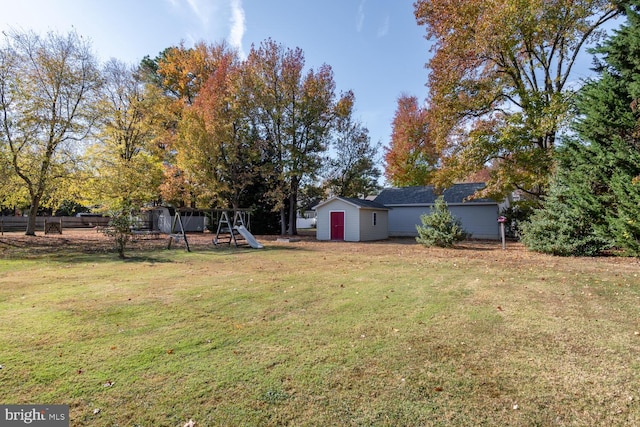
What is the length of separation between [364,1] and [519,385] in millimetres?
14245

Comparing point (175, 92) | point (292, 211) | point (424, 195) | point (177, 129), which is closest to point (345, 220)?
point (292, 211)

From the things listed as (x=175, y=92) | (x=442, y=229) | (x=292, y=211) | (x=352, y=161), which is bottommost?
(x=442, y=229)

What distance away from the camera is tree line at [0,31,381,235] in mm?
15562

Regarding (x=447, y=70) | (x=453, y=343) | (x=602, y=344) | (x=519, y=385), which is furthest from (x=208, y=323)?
(x=447, y=70)

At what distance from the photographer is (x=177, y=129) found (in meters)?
23.5

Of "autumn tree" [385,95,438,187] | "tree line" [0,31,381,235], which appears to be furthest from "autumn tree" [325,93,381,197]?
"autumn tree" [385,95,438,187]

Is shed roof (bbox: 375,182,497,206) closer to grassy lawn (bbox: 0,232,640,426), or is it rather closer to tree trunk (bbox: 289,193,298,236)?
tree trunk (bbox: 289,193,298,236)

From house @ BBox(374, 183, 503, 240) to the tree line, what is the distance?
439cm

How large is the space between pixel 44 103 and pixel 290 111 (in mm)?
13483

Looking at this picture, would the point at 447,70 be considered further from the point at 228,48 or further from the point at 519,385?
the point at 228,48

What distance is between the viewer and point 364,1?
12.9 m

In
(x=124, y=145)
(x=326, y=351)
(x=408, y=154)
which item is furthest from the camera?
(x=408, y=154)

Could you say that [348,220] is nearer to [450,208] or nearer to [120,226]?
[450,208]

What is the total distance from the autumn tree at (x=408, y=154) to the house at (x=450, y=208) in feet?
15.8
